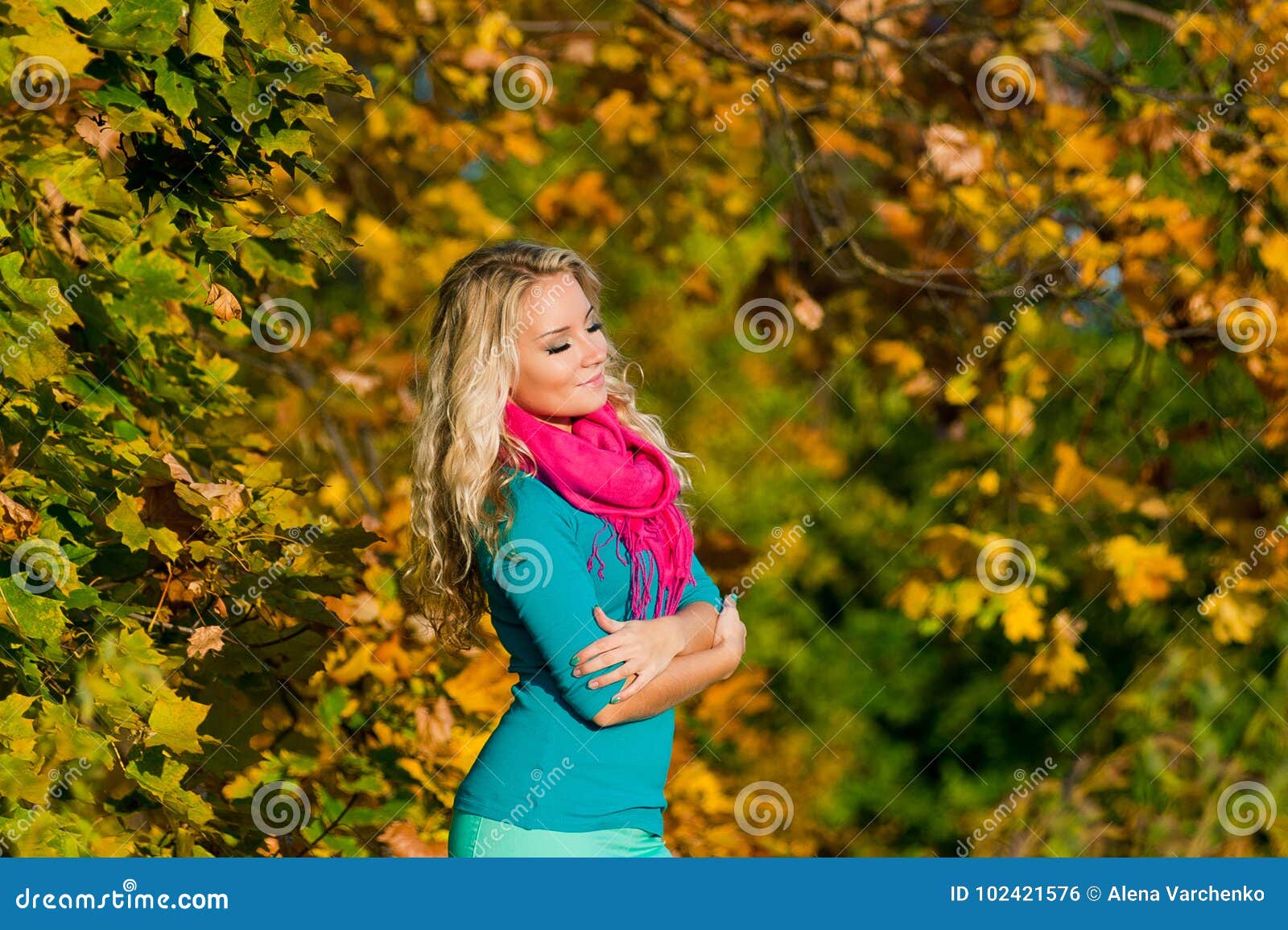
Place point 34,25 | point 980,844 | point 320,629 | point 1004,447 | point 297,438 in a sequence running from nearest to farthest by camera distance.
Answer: point 34,25, point 320,629, point 297,438, point 1004,447, point 980,844

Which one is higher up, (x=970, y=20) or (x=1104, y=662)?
(x=970, y=20)

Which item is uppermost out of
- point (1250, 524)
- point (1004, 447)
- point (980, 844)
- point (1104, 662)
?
point (1250, 524)

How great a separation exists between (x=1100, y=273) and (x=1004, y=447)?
2.32ft

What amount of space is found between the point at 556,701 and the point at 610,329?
1041mm

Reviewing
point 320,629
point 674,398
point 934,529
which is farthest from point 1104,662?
point 320,629

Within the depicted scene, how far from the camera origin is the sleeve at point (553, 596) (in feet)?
6.77

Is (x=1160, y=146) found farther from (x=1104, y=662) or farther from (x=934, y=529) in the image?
(x=1104, y=662)

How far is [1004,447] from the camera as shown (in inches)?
191

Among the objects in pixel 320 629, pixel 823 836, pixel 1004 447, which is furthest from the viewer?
pixel 823 836

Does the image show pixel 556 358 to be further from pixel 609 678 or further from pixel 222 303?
pixel 222 303

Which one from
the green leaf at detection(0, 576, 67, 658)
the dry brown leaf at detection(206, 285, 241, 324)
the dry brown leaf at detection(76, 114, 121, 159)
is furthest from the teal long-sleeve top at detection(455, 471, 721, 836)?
the dry brown leaf at detection(76, 114, 121, 159)

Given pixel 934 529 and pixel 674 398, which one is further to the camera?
pixel 674 398

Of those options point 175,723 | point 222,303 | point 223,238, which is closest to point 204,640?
point 175,723

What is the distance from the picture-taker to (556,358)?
2.29 m
